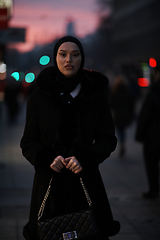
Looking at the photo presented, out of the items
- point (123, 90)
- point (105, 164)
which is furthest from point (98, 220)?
point (123, 90)

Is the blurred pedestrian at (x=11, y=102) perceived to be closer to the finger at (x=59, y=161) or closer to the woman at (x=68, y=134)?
the woman at (x=68, y=134)

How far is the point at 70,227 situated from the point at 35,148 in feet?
2.07

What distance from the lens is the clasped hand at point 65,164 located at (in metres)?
3.31

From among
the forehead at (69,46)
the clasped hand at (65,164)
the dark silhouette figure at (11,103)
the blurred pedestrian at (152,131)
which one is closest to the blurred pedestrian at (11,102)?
the dark silhouette figure at (11,103)

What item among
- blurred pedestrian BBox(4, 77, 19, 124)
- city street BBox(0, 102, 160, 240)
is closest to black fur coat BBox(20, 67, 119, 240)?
city street BBox(0, 102, 160, 240)

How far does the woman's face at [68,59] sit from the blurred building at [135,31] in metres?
67.2

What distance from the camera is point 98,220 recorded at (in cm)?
349

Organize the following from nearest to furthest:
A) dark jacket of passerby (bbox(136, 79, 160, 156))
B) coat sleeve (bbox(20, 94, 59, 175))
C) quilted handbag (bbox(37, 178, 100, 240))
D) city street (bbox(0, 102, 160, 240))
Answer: quilted handbag (bbox(37, 178, 100, 240))
coat sleeve (bbox(20, 94, 59, 175))
city street (bbox(0, 102, 160, 240))
dark jacket of passerby (bbox(136, 79, 160, 156))

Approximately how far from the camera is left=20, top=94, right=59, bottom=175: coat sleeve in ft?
11.2

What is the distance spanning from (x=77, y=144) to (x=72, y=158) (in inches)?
6.4

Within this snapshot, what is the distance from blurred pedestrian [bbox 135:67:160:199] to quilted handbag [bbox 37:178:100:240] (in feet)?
13.4

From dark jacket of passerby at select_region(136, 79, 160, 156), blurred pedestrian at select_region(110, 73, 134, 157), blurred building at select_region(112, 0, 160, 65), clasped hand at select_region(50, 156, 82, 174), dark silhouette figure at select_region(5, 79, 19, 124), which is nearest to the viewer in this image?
clasped hand at select_region(50, 156, 82, 174)

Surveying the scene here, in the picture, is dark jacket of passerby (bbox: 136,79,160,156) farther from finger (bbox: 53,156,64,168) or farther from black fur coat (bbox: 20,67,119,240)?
finger (bbox: 53,156,64,168)

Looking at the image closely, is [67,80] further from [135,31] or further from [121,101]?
[135,31]
